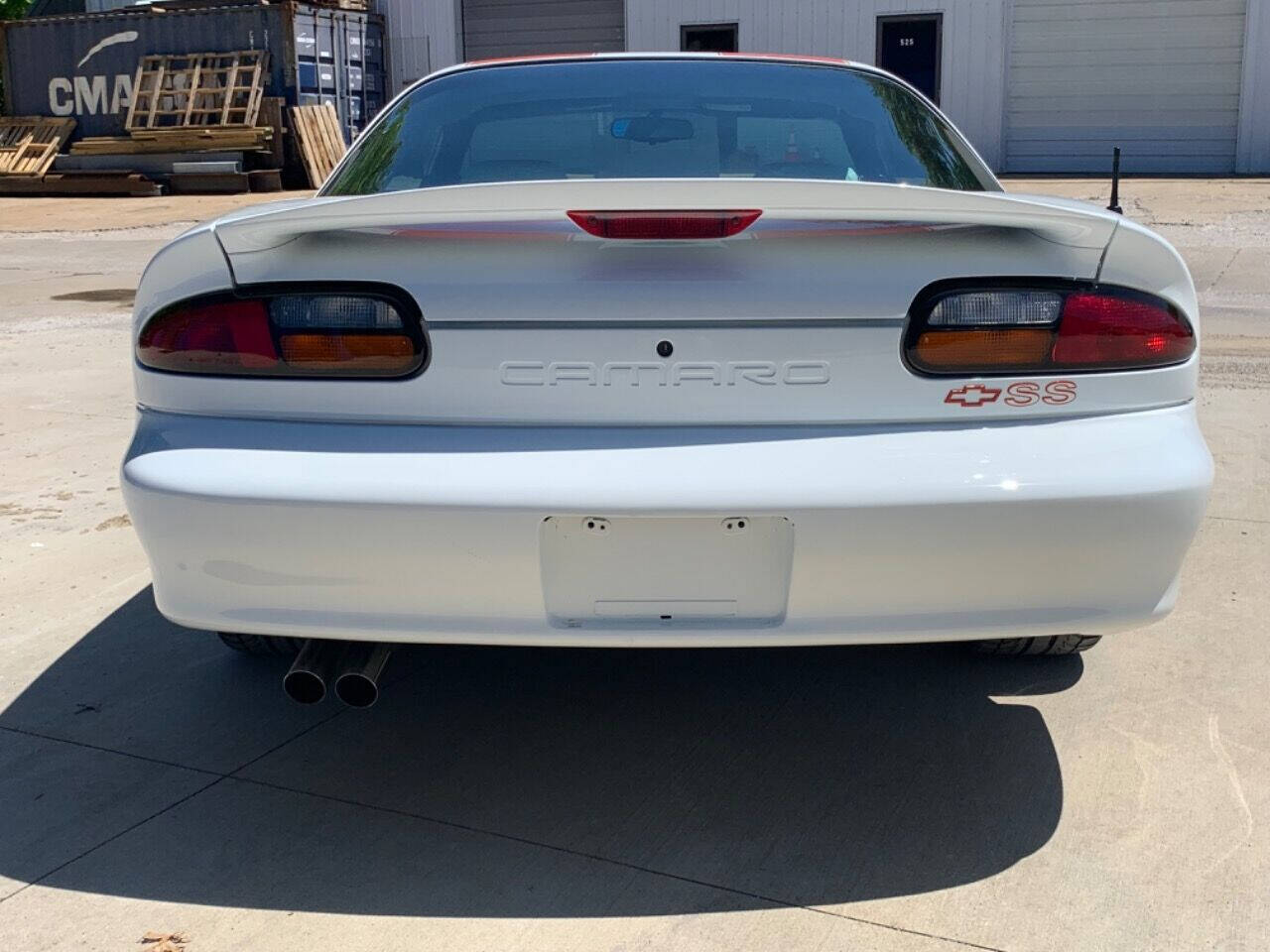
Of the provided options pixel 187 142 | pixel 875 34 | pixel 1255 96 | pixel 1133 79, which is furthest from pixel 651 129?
pixel 1255 96

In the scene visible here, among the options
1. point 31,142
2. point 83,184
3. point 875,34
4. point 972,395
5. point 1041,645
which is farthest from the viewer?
point 31,142

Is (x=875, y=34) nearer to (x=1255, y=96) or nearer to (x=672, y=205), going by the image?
(x=1255, y=96)

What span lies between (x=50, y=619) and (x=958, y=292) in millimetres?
2745

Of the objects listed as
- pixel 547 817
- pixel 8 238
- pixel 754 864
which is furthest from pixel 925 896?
pixel 8 238

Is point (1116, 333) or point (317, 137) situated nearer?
point (1116, 333)

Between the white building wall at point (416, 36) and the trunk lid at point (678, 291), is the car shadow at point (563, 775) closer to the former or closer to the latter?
the trunk lid at point (678, 291)

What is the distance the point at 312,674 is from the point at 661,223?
1115mm

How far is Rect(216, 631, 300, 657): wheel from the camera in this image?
3.36 m

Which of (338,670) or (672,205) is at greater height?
(672,205)

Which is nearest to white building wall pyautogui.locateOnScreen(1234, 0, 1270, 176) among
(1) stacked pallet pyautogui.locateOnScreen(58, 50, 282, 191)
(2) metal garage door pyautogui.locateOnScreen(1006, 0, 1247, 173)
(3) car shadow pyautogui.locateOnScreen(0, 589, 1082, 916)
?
(2) metal garage door pyautogui.locateOnScreen(1006, 0, 1247, 173)

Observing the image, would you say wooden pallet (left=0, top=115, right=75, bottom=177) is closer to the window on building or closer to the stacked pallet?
the stacked pallet

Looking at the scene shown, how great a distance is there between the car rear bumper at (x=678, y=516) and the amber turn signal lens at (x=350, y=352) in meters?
0.11

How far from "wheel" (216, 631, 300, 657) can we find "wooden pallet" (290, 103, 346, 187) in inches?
783

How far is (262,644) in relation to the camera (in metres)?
3.40
